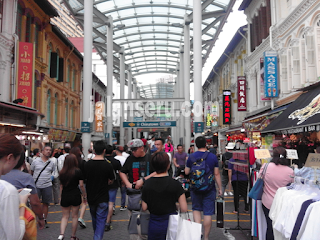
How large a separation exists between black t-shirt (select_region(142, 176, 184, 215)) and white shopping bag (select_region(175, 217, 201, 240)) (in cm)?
28

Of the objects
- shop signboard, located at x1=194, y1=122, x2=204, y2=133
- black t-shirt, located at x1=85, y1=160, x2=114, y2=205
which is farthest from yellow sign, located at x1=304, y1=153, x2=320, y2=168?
shop signboard, located at x1=194, y1=122, x2=204, y2=133

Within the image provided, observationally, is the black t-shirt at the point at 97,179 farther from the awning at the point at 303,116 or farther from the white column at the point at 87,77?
the white column at the point at 87,77

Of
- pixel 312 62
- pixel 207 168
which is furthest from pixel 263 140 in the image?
pixel 207 168

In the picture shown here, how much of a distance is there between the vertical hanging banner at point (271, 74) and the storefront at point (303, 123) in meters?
3.16

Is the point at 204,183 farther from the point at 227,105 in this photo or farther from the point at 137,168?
the point at 227,105

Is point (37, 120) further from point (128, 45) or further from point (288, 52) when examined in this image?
point (128, 45)

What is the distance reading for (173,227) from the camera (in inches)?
138

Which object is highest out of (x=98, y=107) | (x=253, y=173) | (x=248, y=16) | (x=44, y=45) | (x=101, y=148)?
(x=248, y=16)

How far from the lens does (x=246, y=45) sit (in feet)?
75.4

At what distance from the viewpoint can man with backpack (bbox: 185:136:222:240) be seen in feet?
17.7

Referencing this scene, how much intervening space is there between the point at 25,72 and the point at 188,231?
14186mm

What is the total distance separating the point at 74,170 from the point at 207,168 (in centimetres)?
239

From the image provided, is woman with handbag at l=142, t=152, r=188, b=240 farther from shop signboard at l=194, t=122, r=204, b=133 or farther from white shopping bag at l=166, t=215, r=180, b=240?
shop signboard at l=194, t=122, r=204, b=133

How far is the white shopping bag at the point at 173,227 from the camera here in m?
3.49
